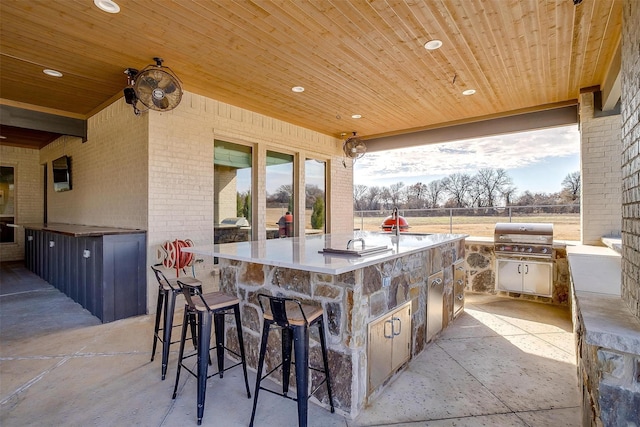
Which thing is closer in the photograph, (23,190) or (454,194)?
(23,190)

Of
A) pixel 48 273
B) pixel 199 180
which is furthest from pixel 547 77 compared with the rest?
pixel 48 273

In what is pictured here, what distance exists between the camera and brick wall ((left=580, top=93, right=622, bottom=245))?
4254 millimetres

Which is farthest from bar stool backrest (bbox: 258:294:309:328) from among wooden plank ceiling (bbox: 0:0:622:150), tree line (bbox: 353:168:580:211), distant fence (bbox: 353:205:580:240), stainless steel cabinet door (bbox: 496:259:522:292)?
tree line (bbox: 353:168:580:211)

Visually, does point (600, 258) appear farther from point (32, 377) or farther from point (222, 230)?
point (32, 377)

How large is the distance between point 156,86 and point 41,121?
3.23 m

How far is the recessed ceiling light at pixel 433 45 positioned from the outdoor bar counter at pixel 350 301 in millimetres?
2090

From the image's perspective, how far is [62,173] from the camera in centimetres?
665

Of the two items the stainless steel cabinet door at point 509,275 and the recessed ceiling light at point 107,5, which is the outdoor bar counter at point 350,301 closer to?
the recessed ceiling light at point 107,5

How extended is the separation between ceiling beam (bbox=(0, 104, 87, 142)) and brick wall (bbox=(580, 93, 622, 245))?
797 centimetres

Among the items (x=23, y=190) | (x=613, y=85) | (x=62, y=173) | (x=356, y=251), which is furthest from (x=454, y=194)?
(x=23, y=190)

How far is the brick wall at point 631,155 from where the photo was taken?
1454mm

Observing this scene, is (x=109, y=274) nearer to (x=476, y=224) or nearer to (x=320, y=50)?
(x=320, y=50)

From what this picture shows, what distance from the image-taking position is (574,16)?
9.32ft

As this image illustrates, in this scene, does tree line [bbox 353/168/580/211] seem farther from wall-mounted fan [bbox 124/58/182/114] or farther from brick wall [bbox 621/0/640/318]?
brick wall [bbox 621/0/640/318]
